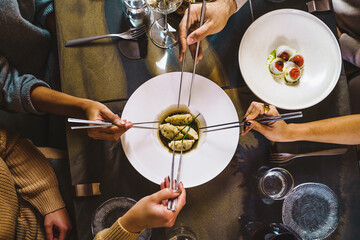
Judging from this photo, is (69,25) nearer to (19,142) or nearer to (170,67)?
(170,67)

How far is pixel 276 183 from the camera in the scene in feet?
3.92

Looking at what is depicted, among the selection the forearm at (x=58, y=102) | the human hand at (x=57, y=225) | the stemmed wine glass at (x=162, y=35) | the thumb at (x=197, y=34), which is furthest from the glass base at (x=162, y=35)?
the human hand at (x=57, y=225)

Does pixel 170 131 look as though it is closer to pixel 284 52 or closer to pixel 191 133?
pixel 191 133

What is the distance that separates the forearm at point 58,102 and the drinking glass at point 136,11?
0.45m

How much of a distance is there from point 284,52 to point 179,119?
1.96 feet

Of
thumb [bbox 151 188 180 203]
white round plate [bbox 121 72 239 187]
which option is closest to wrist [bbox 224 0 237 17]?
white round plate [bbox 121 72 239 187]

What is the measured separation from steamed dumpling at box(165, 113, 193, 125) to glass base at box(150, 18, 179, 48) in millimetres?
360

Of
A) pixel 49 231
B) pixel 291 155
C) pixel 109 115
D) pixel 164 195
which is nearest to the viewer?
pixel 164 195

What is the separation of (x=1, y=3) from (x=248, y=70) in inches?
46.9

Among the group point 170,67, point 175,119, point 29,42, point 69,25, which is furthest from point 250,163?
point 29,42

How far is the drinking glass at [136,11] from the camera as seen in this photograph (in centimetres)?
119

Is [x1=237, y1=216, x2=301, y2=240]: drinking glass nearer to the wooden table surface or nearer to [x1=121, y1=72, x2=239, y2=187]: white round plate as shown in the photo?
the wooden table surface

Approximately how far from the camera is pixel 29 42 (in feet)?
4.46

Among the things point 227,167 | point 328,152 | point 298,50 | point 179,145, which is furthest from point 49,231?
point 298,50
